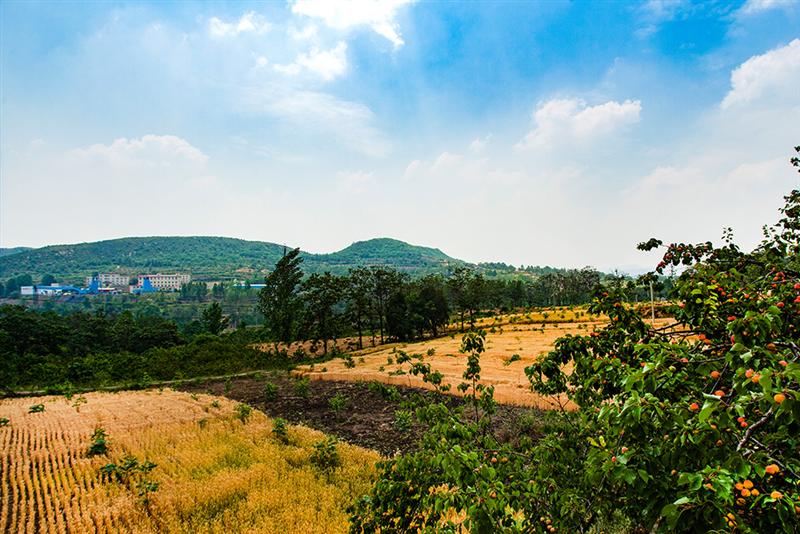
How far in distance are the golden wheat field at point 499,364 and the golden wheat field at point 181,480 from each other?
4.94 metres

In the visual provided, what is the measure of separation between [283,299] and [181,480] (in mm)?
49714

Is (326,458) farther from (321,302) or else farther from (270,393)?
(321,302)

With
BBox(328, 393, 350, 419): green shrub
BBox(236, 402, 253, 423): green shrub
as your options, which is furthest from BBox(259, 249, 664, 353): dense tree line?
BBox(236, 402, 253, 423): green shrub

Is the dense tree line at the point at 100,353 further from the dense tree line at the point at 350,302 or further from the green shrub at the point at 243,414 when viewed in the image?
the green shrub at the point at 243,414

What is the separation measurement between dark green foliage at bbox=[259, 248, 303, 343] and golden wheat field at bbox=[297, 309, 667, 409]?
54.9 feet

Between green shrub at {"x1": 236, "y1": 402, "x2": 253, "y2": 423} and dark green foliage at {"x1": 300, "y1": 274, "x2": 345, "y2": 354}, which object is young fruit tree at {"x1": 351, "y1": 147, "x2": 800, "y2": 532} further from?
dark green foliage at {"x1": 300, "y1": 274, "x2": 345, "y2": 354}

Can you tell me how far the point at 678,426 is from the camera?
8.14 ft

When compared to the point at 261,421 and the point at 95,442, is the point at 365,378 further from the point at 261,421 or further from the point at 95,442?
the point at 95,442

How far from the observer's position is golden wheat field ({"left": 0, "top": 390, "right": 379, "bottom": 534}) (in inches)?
401

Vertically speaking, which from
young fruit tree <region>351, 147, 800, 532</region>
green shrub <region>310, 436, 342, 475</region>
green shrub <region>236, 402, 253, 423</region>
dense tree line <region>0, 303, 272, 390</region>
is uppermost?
young fruit tree <region>351, 147, 800, 532</region>

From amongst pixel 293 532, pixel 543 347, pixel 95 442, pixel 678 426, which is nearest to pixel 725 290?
pixel 678 426

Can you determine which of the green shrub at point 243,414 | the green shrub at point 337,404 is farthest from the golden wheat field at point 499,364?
the green shrub at point 243,414

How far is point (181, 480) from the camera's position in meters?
12.8

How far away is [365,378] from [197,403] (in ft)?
42.3
